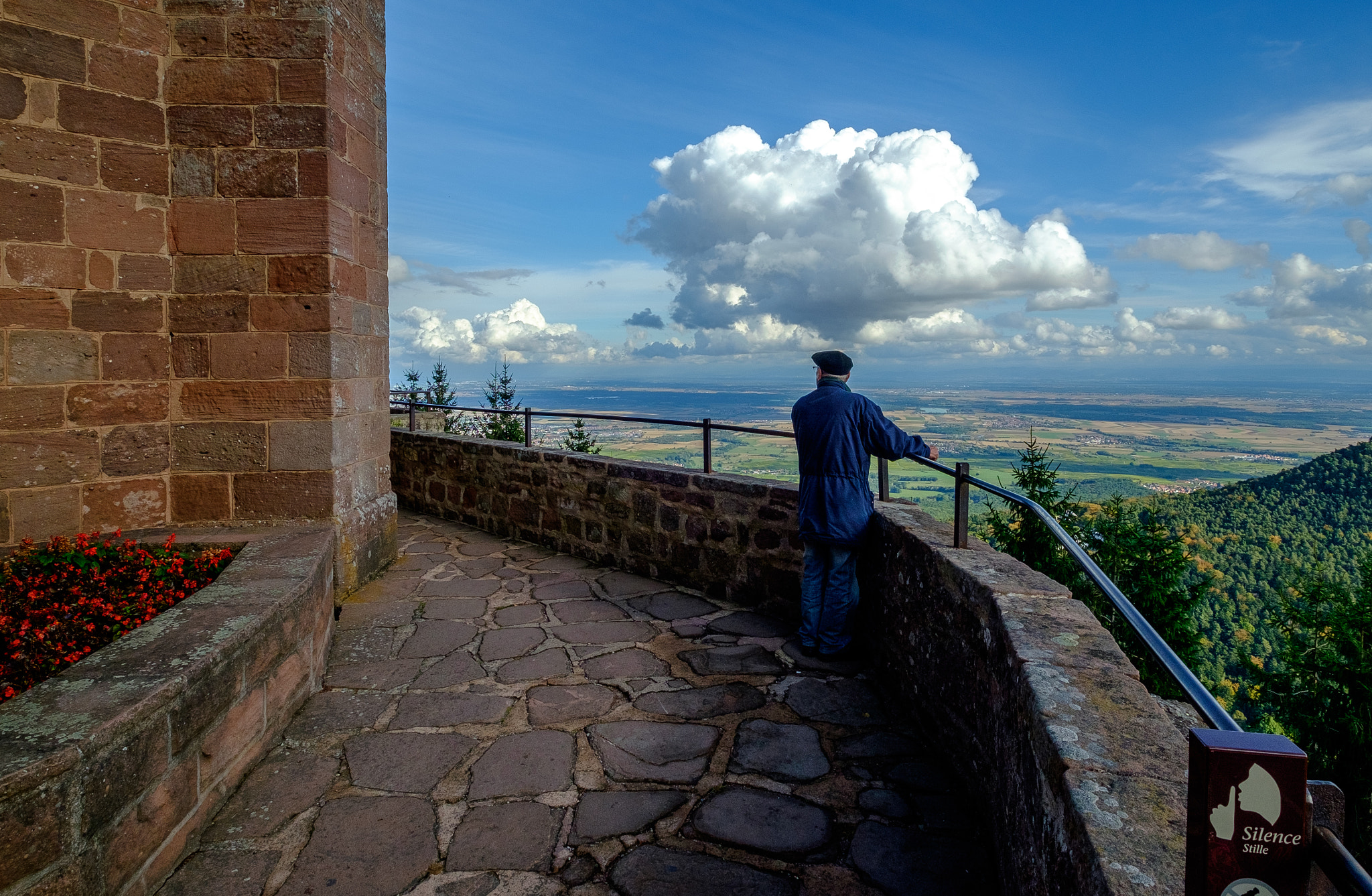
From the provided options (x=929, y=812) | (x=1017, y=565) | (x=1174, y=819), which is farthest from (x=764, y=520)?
(x=1174, y=819)

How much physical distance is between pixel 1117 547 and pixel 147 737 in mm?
12533

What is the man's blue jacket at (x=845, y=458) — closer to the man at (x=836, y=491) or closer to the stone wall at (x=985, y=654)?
the man at (x=836, y=491)

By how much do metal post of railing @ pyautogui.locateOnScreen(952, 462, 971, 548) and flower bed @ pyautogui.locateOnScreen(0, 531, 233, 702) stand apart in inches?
128

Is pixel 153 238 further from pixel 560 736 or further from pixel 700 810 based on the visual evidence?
pixel 700 810

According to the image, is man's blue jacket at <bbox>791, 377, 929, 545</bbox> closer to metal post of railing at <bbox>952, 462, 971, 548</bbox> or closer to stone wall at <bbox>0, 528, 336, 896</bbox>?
metal post of railing at <bbox>952, 462, 971, 548</bbox>

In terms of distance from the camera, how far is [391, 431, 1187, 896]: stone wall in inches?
56.6

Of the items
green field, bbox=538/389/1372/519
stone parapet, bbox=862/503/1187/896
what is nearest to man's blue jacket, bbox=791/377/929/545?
stone parapet, bbox=862/503/1187/896

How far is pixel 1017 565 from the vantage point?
2.91m

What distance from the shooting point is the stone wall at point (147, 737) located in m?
1.77

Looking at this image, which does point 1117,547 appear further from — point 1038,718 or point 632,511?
point 1038,718

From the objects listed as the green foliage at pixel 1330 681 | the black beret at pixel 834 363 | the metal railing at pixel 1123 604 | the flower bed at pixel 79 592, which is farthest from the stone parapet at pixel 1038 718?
the green foliage at pixel 1330 681

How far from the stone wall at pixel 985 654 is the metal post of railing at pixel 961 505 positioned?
73 mm

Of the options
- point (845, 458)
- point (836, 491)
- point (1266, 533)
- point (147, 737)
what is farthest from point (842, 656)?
point (1266, 533)

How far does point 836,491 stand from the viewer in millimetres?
3887
